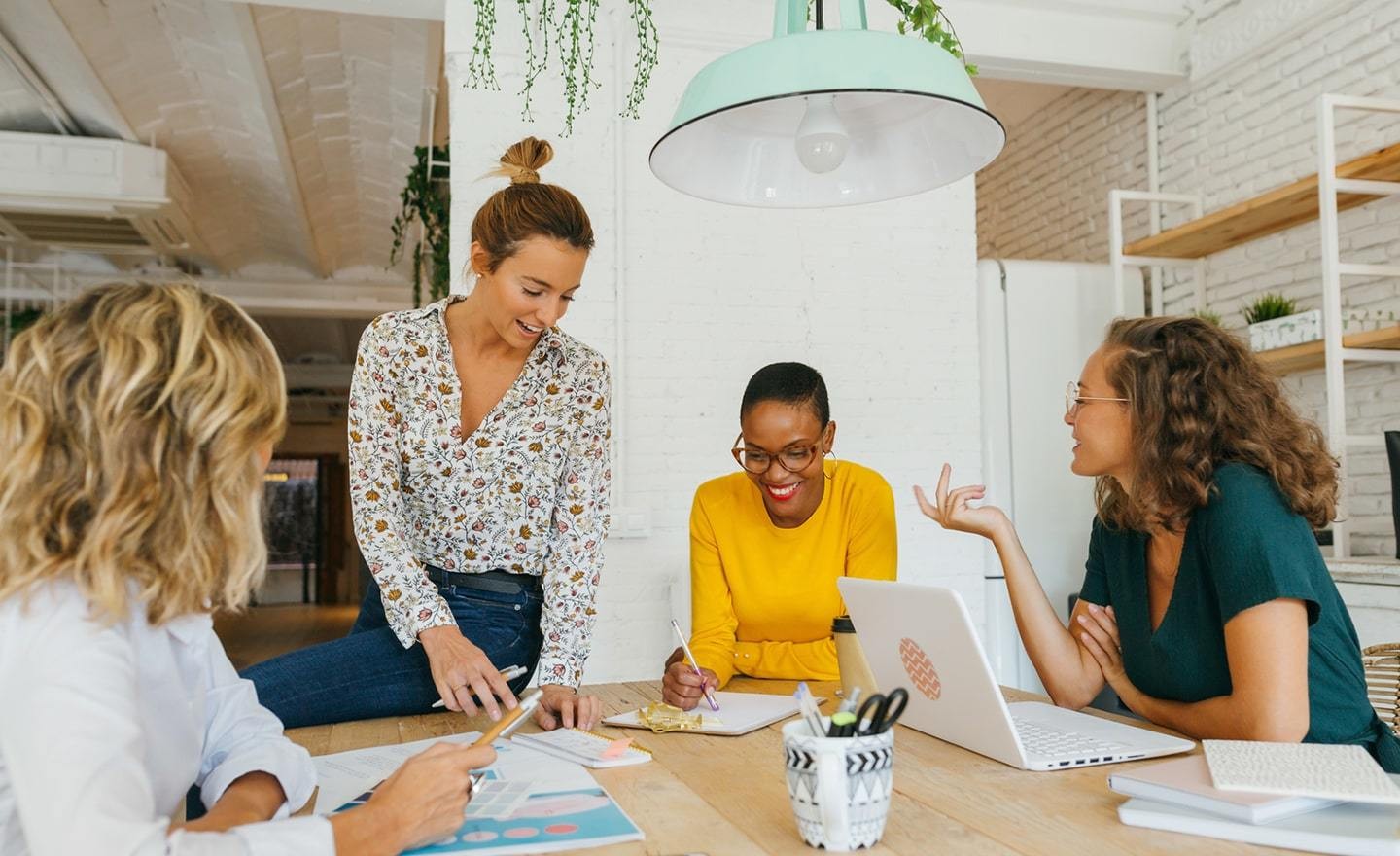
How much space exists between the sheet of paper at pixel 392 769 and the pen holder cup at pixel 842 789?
325 mm

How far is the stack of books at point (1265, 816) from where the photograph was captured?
97cm

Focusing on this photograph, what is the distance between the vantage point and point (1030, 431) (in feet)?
14.6

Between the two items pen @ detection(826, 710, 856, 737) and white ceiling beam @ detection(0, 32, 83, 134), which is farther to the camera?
white ceiling beam @ detection(0, 32, 83, 134)

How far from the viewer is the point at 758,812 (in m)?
1.15

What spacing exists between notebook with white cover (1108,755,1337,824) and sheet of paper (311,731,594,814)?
0.58 meters

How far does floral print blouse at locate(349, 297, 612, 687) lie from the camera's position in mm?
1899

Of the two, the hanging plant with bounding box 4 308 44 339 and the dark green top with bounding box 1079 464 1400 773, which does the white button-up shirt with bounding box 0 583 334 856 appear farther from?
the hanging plant with bounding box 4 308 44 339

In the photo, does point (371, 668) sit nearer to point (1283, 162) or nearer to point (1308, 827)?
point (1308, 827)

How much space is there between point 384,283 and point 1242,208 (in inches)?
253

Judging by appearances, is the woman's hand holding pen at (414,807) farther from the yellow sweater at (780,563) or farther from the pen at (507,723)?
the yellow sweater at (780,563)

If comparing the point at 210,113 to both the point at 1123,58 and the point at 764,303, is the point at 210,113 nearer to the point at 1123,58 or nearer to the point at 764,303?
the point at 764,303

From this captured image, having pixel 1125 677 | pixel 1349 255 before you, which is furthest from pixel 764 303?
pixel 1125 677

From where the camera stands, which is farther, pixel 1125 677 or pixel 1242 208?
pixel 1242 208

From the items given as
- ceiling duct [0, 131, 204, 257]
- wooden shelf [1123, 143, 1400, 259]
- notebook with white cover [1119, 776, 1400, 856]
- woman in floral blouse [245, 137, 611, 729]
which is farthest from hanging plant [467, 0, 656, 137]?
notebook with white cover [1119, 776, 1400, 856]
